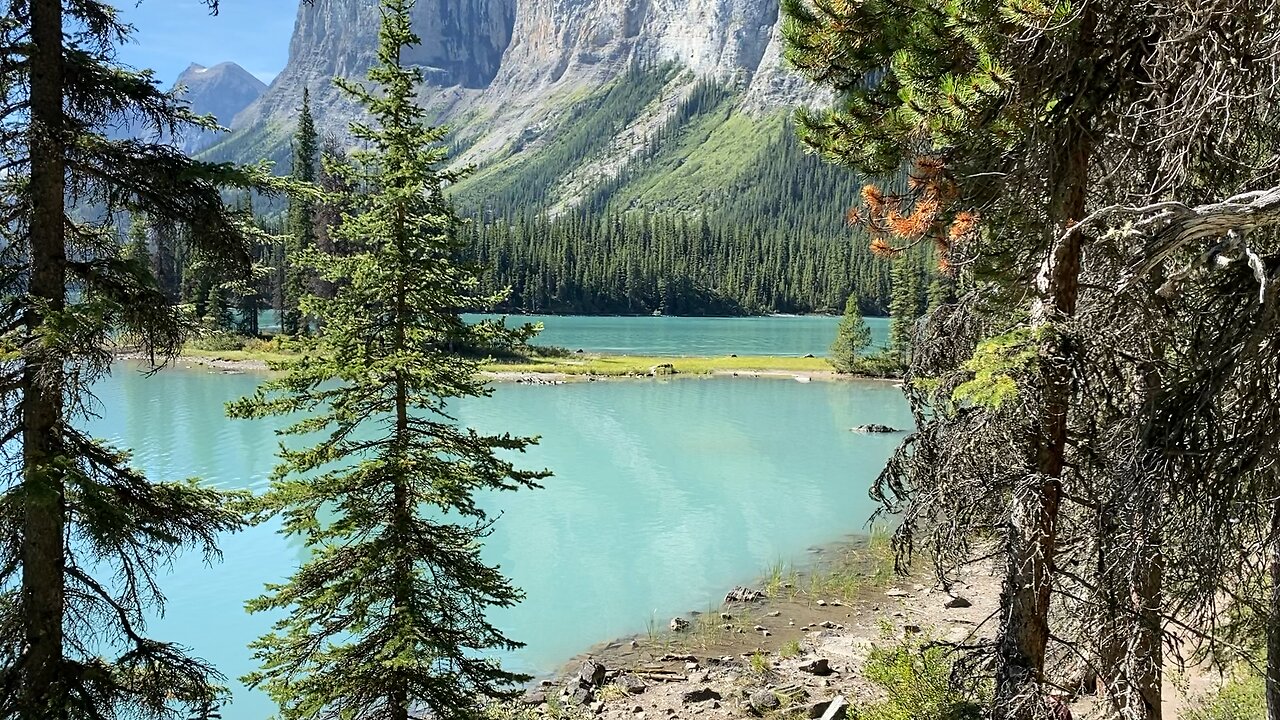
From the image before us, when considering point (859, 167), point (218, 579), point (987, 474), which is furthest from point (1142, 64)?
point (218, 579)

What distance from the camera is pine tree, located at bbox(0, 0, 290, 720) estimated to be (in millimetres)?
4629

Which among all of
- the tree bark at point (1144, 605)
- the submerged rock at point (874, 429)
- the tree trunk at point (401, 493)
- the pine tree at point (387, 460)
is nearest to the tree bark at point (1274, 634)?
the tree bark at point (1144, 605)

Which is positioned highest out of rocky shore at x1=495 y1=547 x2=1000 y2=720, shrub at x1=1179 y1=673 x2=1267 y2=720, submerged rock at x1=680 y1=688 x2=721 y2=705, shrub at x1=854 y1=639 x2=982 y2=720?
shrub at x1=1179 y1=673 x2=1267 y2=720

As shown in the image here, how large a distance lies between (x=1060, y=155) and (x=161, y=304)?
20.0 feet

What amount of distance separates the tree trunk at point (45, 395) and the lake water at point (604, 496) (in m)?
8.31

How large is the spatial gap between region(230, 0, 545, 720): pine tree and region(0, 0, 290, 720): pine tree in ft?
4.69

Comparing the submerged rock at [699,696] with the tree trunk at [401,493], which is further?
the submerged rock at [699,696]

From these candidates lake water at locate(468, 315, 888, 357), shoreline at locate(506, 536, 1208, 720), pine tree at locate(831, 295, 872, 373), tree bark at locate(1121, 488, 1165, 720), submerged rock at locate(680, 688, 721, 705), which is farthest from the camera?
lake water at locate(468, 315, 888, 357)

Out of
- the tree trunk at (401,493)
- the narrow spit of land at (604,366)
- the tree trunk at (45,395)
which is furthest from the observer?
the narrow spit of land at (604,366)

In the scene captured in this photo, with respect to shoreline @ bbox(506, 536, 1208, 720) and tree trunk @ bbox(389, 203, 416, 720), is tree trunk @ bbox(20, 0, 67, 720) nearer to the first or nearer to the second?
tree trunk @ bbox(389, 203, 416, 720)

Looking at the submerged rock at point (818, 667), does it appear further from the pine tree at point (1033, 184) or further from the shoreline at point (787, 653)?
the pine tree at point (1033, 184)

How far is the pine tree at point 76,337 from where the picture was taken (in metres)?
4.63

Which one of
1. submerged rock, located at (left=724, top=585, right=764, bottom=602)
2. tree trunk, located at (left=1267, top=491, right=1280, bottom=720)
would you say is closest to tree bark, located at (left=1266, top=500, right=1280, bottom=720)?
tree trunk, located at (left=1267, top=491, right=1280, bottom=720)

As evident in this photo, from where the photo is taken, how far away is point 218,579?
17328 mm
